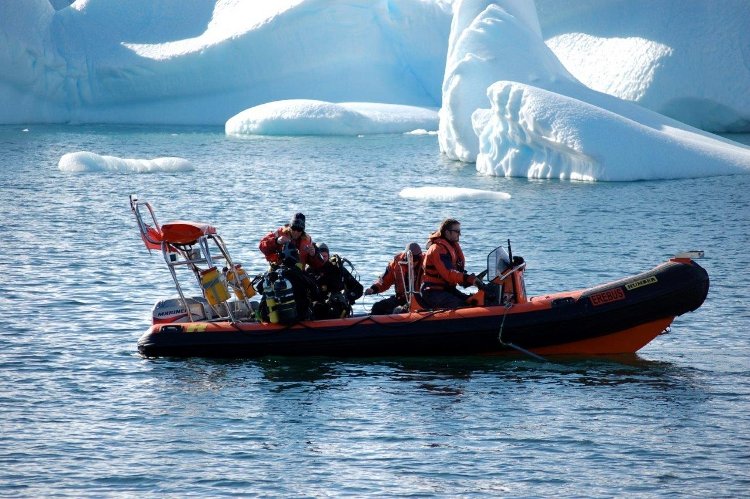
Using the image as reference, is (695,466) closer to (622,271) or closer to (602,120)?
(622,271)

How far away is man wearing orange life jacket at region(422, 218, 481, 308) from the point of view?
33.2ft

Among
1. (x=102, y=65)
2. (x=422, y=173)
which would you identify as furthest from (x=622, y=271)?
(x=102, y=65)

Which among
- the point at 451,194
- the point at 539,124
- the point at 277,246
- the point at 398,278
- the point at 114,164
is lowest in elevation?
the point at 398,278

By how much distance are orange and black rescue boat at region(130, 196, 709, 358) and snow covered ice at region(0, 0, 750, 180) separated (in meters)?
11.9

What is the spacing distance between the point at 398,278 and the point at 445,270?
0.55 metres

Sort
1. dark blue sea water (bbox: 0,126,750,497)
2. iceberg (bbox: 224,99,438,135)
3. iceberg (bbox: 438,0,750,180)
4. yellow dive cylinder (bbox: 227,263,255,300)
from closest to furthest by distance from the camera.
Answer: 1. dark blue sea water (bbox: 0,126,750,497)
2. yellow dive cylinder (bbox: 227,263,255,300)
3. iceberg (bbox: 438,0,750,180)
4. iceberg (bbox: 224,99,438,135)

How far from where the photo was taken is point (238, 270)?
10.8 meters

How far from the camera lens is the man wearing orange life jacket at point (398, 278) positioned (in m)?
10.4

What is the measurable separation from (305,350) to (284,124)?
927 inches

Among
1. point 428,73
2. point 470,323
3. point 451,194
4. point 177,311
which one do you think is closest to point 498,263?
point 470,323

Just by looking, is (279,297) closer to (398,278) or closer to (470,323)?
(398,278)

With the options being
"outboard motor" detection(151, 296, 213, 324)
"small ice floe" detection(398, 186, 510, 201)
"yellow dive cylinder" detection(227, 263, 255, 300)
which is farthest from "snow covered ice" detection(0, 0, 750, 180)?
"outboard motor" detection(151, 296, 213, 324)

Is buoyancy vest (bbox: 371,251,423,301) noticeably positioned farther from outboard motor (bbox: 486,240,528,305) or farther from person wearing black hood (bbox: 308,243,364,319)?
Answer: outboard motor (bbox: 486,240,528,305)

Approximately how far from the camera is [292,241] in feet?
33.8
